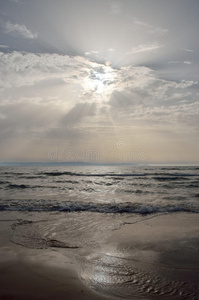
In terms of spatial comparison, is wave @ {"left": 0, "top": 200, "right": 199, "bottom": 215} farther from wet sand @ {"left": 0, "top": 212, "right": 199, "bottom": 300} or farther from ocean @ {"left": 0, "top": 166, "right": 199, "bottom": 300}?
wet sand @ {"left": 0, "top": 212, "right": 199, "bottom": 300}

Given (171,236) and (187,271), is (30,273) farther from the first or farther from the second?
(171,236)

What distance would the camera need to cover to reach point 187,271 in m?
4.67

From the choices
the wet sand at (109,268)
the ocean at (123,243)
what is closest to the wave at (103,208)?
the ocean at (123,243)

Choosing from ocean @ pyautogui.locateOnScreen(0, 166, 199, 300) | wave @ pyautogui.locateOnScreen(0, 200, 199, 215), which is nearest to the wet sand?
ocean @ pyautogui.locateOnScreen(0, 166, 199, 300)

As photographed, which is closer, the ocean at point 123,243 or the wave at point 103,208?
the ocean at point 123,243

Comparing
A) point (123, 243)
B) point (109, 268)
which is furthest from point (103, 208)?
point (109, 268)

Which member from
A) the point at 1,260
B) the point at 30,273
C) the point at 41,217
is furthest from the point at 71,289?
the point at 41,217

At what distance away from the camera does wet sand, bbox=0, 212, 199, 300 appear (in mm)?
3797

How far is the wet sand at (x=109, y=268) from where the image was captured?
3.80 m

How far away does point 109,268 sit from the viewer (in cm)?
477

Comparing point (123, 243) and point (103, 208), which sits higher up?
point (123, 243)

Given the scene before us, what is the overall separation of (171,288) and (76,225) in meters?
5.18

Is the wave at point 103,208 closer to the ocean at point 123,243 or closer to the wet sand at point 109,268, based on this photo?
the ocean at point 123,243

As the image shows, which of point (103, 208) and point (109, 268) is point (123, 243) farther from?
point (103, 208)
